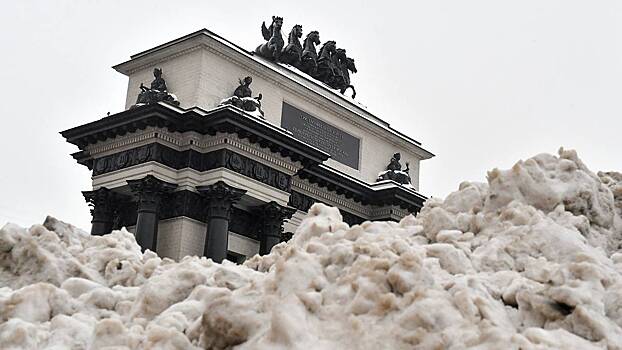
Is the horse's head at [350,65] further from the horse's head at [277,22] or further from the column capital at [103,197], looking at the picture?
the column capital at [103,197]

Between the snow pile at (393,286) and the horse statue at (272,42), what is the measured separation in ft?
67.9

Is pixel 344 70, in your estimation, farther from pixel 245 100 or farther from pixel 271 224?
pixel 271 224

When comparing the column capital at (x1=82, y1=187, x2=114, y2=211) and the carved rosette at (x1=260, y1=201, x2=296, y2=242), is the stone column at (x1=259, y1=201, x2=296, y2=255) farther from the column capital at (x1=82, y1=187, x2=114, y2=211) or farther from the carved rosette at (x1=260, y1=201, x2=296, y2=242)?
the column capital at (x1=82, y1=187, x2=114, y2=211)

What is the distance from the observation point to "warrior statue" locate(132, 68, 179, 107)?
20.8m

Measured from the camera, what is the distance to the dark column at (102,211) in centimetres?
2097

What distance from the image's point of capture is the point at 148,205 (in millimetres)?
19547

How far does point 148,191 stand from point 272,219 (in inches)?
139

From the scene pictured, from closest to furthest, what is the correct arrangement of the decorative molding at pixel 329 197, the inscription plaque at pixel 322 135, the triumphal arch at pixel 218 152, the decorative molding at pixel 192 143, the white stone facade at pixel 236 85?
the triumphal arch at pixel 218 152 < the decorative molding at pixel 192 143 < the white stone facade at pixel 236 85 < the decorative molding at pixel 329 197 < the inscription plaque at pixel 322 135

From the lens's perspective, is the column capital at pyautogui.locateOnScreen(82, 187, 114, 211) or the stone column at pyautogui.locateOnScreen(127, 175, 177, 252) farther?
the column capital at pyautogui.locateOnScreen(82, 187, 114, 211)

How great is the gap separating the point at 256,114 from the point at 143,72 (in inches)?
189

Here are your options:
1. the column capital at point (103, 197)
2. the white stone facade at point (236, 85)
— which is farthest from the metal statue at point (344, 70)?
the column capital at point (103, 197)

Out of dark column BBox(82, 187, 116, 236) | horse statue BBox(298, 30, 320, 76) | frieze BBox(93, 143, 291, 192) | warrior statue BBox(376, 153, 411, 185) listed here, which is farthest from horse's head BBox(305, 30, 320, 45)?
dark column BBox(82, 187, 116, 236)

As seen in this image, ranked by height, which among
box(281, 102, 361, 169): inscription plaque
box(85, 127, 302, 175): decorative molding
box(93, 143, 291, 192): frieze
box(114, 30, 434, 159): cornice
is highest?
box(114, 30, 434, 159): cornice

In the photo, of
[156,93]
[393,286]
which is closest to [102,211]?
[156,93]
